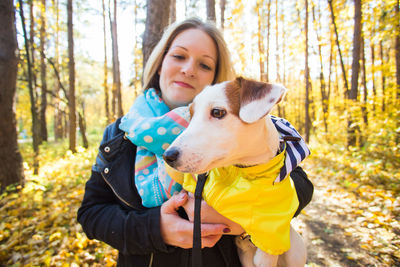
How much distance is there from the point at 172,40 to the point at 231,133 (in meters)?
1.14

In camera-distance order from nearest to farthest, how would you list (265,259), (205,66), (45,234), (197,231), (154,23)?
(197,231) < (265,259) < (205,66) < (45,234) < (154,23)

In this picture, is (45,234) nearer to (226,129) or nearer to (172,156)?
(172,156)

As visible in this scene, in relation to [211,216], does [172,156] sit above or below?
above

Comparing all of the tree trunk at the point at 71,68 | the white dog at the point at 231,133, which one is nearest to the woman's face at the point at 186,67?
the white dog at the point at 231,133

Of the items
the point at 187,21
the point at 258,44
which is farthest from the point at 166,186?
the point at 258,44

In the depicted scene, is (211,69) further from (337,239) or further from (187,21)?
(337,239)

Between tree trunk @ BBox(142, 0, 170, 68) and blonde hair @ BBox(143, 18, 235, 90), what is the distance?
165 centimetres

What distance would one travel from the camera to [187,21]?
6.16 feet

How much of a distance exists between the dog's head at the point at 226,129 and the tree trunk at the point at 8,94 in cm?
419

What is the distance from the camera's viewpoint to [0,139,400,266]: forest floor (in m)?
2.81

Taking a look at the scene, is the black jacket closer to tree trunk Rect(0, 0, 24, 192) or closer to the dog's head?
the dog's head

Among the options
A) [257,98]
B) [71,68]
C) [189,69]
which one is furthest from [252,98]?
[71,68]

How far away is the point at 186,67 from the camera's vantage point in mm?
1627

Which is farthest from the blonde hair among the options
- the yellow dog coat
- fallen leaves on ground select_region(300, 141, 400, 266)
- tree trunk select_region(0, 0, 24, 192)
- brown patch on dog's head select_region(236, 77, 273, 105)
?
tree trunk select_region(0, 0, 24, 192)
